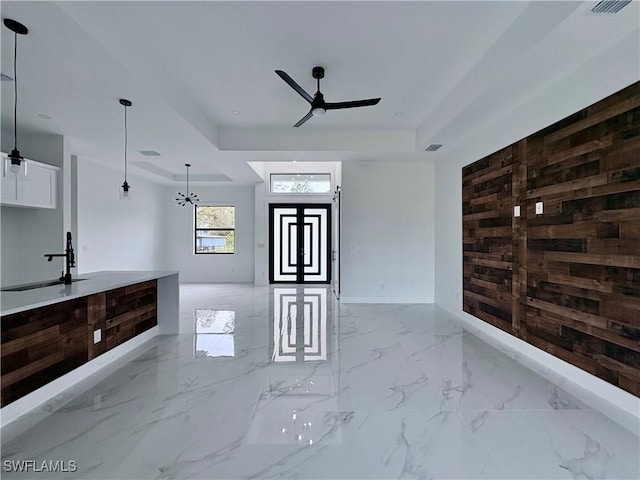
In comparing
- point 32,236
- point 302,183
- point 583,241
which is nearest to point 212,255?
point 302,183

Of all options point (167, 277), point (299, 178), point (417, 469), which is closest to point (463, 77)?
point (417, 469)

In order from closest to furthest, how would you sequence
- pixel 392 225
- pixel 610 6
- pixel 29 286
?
pixel 610 6
pixel 29 286
pixel 392 225

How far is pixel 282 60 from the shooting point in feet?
11.4

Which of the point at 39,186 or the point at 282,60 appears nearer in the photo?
the point at 282,60

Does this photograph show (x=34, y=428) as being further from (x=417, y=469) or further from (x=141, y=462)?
(x=417, y=469)

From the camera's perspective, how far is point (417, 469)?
6.30ft

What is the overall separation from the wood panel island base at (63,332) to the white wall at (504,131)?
14.9ft

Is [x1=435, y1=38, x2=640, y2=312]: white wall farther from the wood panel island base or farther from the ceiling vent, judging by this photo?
the wood panel island base

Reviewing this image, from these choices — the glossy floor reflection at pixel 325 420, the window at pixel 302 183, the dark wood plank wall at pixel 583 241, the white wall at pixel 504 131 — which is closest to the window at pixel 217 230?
the window at pixel 302 183

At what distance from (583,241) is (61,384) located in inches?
181

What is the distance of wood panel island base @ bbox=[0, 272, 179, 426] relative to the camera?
2406 mm

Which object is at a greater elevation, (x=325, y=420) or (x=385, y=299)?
(x=385, y=299)

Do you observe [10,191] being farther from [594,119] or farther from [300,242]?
[594,119]

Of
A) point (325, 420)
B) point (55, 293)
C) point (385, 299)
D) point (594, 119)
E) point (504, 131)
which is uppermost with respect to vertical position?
point (504, 131)
